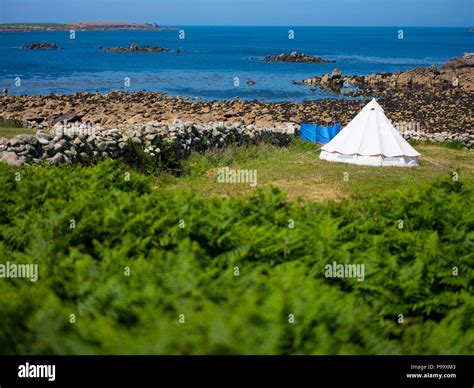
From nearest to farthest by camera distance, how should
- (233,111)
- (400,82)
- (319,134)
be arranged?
1. (319,134)
2. (233,111)
3. (400,82)

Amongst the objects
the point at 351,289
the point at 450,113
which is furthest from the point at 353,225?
the point at 450,113

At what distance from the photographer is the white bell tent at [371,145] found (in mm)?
20188

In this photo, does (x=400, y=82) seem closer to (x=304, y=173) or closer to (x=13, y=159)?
(x=304, y=173)

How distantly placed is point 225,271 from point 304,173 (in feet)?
39.9

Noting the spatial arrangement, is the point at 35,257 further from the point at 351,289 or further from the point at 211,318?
the point at 351,289

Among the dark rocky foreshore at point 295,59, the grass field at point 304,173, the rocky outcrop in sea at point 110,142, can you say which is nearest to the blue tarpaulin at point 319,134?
the grass field at point 304,173

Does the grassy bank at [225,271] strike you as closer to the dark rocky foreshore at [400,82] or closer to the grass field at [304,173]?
the grass field at [304,173]

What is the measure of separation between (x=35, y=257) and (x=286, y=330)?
3.23 metres

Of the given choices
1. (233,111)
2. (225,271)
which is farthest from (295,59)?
(225,271)

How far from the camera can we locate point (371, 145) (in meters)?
20.4

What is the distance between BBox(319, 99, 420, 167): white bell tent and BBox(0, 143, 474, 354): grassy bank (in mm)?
9972

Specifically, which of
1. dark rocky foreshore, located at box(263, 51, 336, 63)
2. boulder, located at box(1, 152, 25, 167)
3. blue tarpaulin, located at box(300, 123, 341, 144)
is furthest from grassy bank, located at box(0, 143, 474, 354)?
dark rocky foreshore, located at box(263, 51, 336, 63)

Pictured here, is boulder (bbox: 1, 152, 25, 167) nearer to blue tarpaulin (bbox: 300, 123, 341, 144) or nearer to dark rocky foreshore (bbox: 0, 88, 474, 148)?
blue tarpaulin (bbox: 300, 123, 341, 144)

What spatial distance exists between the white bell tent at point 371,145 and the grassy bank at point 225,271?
9.97 meters
